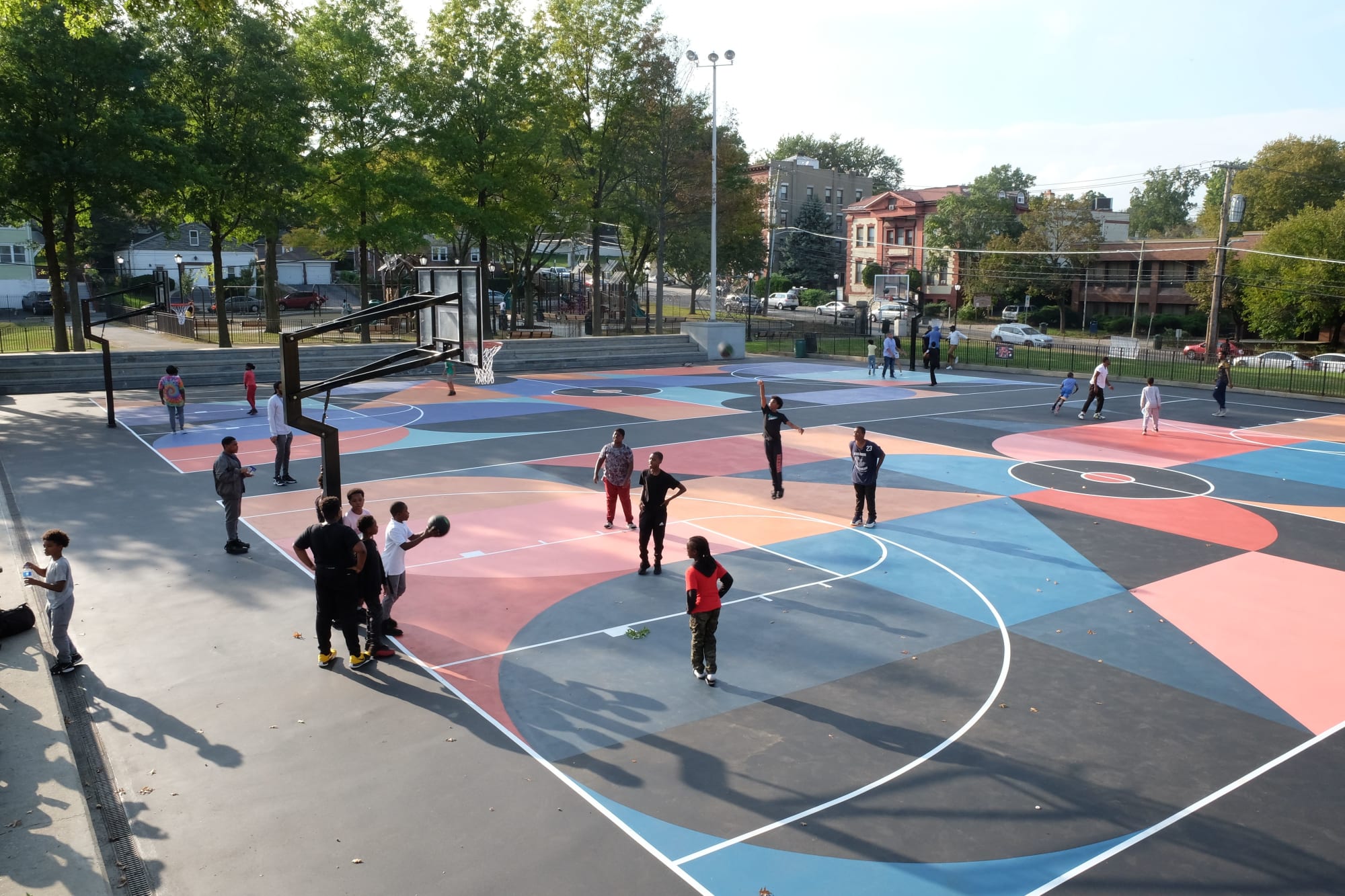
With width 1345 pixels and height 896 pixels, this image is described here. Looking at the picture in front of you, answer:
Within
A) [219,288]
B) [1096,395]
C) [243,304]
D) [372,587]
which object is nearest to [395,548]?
[372,587]

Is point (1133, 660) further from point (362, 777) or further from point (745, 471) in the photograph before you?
point (745, 471)

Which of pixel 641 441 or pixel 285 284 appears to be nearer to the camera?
pixel 641 441

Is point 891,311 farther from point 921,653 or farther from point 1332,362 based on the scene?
point 921,653

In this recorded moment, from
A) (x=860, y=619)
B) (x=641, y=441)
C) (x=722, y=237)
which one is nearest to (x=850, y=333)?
(x=722, y=237)

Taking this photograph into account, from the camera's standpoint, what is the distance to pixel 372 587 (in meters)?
10.4

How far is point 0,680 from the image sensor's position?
9812 mm

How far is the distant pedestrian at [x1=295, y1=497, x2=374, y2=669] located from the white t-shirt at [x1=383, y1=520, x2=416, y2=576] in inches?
25.5

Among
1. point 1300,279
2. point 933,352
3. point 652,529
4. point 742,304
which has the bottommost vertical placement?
point 652,529

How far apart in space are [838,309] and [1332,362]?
39.1 meters

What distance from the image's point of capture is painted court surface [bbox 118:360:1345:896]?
7.46 metres

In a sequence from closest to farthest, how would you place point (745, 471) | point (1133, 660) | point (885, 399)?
point (1133, 660) → point (745, 471) → point (885, 399)

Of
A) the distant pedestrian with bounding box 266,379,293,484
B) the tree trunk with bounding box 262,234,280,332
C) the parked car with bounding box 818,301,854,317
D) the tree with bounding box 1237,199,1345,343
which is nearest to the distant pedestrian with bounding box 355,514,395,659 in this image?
the distant pedestrian with bounding box 266,379,293,484

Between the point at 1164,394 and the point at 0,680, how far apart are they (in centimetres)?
3703

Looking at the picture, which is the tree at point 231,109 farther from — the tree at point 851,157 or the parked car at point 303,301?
the tree at point 851,157
